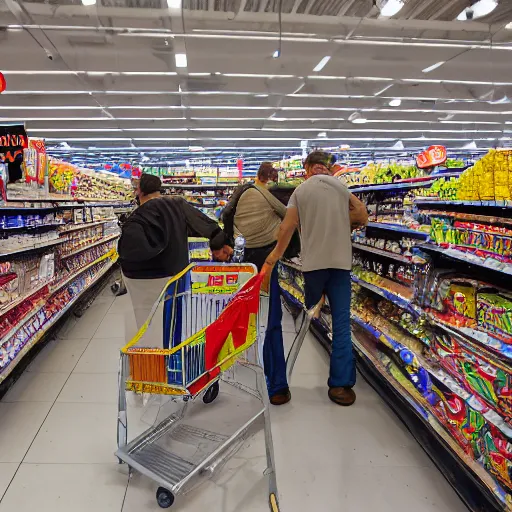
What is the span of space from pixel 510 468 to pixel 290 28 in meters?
6.81

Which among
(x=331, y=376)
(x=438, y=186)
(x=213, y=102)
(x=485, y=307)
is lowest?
(x=331, y=376)

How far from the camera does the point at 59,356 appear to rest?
3.85 meters

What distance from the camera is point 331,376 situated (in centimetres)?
296

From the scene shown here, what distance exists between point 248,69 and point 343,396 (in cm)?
747

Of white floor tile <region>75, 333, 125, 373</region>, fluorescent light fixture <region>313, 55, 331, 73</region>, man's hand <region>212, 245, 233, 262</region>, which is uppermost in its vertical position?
fluorescent light fixture <region>313, 55, 331, 73</region>

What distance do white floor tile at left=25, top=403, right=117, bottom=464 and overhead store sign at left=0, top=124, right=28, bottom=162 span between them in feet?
5.95

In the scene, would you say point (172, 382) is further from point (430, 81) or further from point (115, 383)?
point (430, 81)

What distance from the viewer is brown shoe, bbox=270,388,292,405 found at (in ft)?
9.52

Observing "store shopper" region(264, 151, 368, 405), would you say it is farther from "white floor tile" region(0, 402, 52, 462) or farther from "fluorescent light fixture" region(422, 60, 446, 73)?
"fluorescent light fixture" region(422, 60, 446, 73)

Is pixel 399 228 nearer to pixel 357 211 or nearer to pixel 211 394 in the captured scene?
pixel 357 211

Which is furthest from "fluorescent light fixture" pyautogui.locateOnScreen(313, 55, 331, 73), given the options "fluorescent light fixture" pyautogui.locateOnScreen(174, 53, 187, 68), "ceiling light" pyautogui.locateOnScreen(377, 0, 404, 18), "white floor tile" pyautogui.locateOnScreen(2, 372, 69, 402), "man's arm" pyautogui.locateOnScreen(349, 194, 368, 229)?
"white floor tile" pyautogui.locateOnScreen(2, 372, 69, 402)

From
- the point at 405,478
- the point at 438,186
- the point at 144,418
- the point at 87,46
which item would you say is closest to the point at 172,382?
the point at 144,418

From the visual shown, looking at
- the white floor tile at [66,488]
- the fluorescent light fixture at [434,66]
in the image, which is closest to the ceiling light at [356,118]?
the fluorescent light fixture at [434,66]

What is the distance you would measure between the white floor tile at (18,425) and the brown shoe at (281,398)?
1.50 m
